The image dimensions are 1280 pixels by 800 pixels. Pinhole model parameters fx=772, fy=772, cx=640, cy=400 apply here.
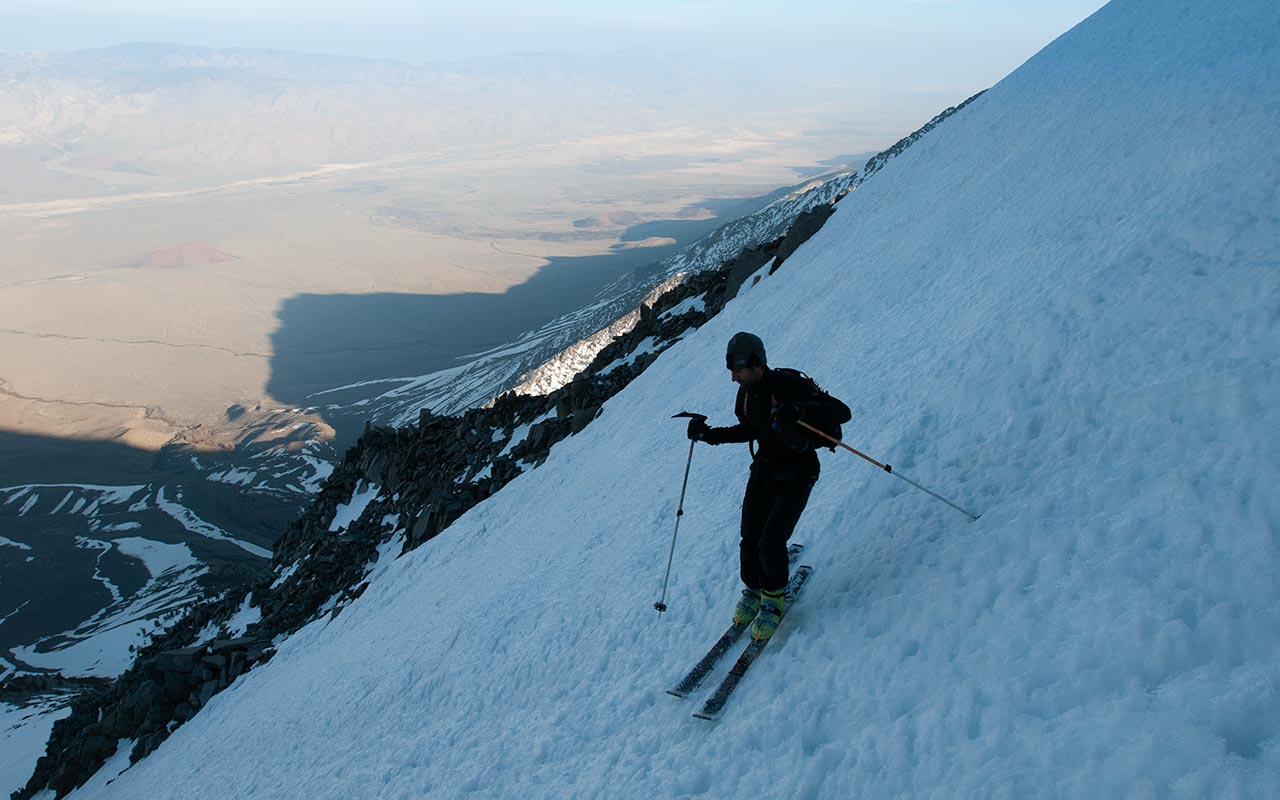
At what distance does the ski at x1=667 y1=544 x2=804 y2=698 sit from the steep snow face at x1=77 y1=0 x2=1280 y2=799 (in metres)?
Answer: 0.20

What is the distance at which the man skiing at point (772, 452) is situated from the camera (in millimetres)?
5941

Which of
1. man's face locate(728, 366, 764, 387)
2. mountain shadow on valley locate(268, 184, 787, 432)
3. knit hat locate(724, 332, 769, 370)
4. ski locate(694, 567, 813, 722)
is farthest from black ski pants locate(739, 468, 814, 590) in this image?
mountain shadow on valley locate(268, 184, 787, 432)

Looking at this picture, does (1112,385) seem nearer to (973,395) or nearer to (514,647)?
(973,395)

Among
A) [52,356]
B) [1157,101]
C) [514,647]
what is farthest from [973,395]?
[52,356]

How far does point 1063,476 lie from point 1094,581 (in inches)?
50.1

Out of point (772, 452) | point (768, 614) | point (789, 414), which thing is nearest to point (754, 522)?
point (772, 452)

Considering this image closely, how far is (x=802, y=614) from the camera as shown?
6465mm

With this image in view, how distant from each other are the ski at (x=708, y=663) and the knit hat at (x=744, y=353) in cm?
178

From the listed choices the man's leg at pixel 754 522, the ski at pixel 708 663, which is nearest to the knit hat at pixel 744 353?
the man's leg at pixel 754 522

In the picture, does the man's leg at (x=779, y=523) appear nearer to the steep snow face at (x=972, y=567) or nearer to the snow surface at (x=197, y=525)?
the steep snow face at (x=972, y=567)

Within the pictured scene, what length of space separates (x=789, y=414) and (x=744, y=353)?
1.92 ft

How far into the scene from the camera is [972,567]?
5766 millimetres

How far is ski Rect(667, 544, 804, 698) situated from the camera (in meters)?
6.56

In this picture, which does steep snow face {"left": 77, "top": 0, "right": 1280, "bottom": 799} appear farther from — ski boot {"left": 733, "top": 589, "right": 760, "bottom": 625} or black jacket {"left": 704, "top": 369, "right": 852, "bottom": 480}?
black jacket {"left": 704, "top": 369, "right": 852, "bottom": 480}
